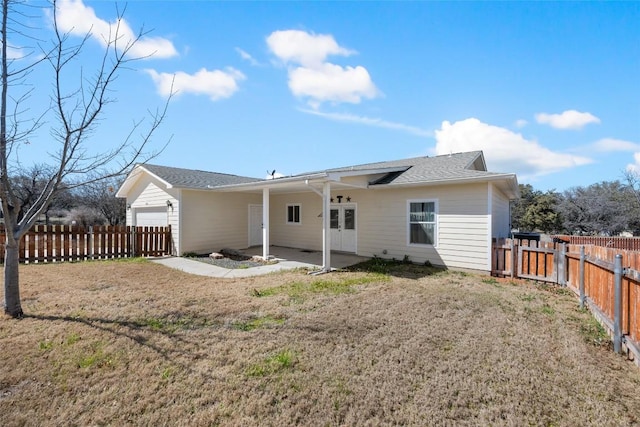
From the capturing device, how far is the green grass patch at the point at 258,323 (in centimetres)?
427

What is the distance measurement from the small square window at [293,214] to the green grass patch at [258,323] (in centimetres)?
903

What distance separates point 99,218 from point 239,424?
26547 mm

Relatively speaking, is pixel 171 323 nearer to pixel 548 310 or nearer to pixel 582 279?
pixel 548 310

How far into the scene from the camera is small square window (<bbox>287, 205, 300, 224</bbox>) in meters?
13.6

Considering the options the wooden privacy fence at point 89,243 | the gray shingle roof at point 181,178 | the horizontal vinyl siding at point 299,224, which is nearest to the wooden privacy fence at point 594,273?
the horizontal vinyl siding at point 299,224

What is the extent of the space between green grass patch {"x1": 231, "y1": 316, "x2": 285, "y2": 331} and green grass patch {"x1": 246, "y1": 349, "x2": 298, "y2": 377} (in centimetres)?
89

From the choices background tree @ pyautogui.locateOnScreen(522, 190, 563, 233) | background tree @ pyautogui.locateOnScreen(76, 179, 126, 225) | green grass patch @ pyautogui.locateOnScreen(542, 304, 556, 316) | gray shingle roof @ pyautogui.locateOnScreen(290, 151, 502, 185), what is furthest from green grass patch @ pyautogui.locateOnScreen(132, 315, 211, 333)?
background tree @ pyautogui.locateOnScreen(522, 190, 563, 233)

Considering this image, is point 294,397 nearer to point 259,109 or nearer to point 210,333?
point 210,333

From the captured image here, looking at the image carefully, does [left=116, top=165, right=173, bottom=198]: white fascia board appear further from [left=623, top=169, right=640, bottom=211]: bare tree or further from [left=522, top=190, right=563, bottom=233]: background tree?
[left=522, top=190, right=563, bottom=233]: background tree

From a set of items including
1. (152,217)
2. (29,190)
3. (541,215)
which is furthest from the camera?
(541,215)

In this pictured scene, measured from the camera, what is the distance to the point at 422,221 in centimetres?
968

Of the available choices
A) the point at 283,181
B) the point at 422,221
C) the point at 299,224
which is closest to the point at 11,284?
the point at 283,181

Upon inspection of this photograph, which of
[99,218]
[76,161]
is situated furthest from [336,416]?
[99,218]

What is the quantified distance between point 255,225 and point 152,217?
4368 mm
